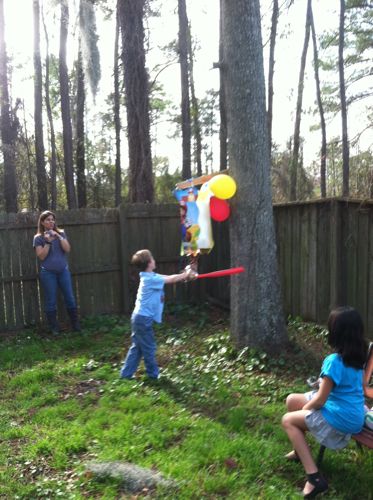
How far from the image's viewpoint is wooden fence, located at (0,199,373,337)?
5066mm

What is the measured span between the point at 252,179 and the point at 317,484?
10.1 feet

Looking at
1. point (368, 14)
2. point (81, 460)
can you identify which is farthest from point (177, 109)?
point (81, 460)

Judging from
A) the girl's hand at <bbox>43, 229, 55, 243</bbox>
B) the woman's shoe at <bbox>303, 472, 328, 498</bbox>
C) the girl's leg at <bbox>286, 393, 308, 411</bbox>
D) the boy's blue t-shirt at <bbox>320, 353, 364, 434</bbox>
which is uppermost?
the girl's hand at <bbox>43, 229, 55, 243</bbox>

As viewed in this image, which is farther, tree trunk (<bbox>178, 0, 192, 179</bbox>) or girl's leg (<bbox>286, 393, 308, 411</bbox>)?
tree trunk (<bbox>178, 0, 192, 179</bbox>)

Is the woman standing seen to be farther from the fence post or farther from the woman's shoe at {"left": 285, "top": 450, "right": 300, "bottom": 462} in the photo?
the woman's shoe at {"left": 285, "top": 450, "right": 300, "bottom": 462}

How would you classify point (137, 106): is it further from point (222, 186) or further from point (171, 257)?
point (222, 186)

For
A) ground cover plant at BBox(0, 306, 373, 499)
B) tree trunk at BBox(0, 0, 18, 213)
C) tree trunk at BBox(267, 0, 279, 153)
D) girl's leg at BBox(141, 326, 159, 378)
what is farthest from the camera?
tree trunk at BBox(0, 0, 18, 213)

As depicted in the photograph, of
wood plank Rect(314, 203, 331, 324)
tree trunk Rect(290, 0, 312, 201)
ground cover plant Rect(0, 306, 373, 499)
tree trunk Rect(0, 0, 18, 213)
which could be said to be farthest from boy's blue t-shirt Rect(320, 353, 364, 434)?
tree trunk Rect(0, 0, 18, 213)

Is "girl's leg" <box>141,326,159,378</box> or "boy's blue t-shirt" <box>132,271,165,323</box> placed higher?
"boy's blue t-shirt" <box>132,271,165,323</box>

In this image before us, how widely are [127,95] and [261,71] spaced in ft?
16.6

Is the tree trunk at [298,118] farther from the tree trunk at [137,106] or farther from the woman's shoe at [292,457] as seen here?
the woman's shoe at [292,457]

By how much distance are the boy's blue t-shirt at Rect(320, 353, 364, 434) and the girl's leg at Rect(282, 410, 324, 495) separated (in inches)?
6.4

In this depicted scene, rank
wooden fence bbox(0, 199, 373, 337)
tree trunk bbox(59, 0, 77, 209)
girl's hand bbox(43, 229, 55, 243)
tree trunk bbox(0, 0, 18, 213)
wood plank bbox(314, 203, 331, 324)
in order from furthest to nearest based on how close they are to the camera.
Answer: tree trunk bbox(59, 0, 77, 209), tree trunk bbox(0, 0, 18, 213), girl's hand bbox(43, 229, 55, 243), wood plank bbox(314, 203, 331, 324), wooden fence bbox(0, 199, 373, 337)

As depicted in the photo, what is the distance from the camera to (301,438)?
110 inches
